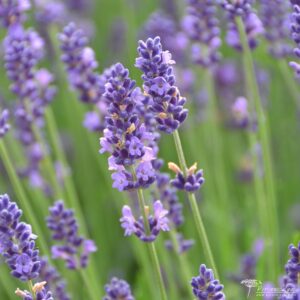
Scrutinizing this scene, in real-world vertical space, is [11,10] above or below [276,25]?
above

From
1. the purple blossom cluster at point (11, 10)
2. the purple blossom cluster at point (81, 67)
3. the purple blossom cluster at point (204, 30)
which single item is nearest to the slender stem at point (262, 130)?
the purple blossom cluster at point (204, 30)

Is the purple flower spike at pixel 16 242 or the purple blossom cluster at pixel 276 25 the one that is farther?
the purple blossom cluster at pixel 276 25

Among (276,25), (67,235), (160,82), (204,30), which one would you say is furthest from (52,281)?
(276,25)

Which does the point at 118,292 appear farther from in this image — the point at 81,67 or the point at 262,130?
the point at 81,67

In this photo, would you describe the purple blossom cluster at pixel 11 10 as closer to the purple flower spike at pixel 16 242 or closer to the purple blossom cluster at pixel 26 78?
the purple blossom cluster at pixel 26 78

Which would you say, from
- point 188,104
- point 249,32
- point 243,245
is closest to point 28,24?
point 188,104
